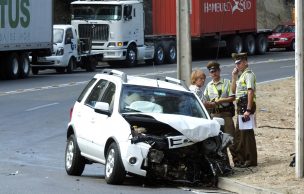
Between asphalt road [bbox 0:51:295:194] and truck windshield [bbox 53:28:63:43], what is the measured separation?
1941 millimetres

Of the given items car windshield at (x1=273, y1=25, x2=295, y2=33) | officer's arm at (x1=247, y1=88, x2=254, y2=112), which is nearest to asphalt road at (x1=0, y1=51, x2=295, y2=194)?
officer's arm at (x1=247, y1=88, x2=254, y2=112)

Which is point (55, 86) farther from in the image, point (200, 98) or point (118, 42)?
point (200, 98)

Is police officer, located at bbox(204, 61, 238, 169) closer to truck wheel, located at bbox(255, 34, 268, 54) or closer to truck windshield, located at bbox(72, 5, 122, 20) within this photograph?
truck windshield, located at bbox(72, 5, 122, 20)

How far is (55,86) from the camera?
32.6m

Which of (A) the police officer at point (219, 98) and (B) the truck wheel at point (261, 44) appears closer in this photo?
(A) the police officer at point (219, 98)

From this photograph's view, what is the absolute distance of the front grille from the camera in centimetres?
4441

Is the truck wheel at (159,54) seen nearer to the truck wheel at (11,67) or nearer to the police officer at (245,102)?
the truck wheel at (11,67)

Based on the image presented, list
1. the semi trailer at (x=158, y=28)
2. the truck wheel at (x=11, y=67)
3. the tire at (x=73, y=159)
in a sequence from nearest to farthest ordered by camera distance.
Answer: the tire at (x=73, y=159), the truck wheel at (x=11, y=67), the semi trailer at (x=158, y=28)

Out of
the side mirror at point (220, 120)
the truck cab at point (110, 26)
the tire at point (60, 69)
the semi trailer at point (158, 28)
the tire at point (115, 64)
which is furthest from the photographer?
the tire at point (115, 64)

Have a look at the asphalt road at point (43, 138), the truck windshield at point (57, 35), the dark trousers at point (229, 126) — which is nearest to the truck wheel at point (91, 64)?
the truck windshield at point (57, 35)

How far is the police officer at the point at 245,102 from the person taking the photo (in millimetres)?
13594

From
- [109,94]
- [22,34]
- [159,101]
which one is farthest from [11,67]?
[159,101]

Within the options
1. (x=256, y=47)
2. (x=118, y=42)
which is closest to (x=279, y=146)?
(x=118, y=42)

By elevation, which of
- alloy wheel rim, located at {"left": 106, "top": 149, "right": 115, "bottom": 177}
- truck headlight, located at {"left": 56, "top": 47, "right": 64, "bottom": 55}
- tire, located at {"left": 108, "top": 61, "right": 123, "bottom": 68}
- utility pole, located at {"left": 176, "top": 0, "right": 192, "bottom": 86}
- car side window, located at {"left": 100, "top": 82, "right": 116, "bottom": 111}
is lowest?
alloy wheel rim, located at {"left": 106, "top": 149, "right": 115, "bottom": 177}
